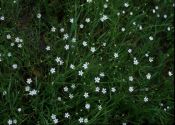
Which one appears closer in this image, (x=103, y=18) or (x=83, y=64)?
(x=83, y=64)

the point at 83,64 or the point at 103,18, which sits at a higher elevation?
the point at 103,18

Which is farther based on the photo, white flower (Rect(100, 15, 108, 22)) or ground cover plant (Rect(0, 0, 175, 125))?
white flower (Rect(100, 15, 108, 22))

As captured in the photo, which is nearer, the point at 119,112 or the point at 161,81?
the point at 119,112

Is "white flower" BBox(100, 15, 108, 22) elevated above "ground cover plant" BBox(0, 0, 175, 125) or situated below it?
above

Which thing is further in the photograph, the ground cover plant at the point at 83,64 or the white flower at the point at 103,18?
the white flower at the point at 103,18

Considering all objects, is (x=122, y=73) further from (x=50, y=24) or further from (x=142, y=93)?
(x=50, y=24)

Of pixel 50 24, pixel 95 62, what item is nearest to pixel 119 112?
pixel 95 62

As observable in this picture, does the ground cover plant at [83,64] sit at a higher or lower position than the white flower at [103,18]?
lower

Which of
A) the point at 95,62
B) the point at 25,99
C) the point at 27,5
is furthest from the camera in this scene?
the point at 27,5
